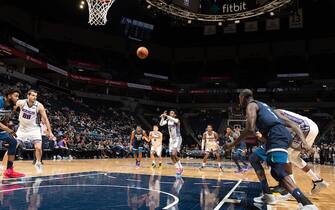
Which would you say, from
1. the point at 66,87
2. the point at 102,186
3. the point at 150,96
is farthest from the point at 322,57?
the point at 102,186

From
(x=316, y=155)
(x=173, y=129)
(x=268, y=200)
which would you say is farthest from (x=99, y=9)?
(x=316, y=155)

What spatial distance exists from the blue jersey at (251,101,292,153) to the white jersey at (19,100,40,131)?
5868mm

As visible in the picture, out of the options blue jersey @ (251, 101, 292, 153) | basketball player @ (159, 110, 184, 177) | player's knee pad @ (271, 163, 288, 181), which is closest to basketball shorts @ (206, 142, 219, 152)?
basketball player @ (159, 110, 184, 177)

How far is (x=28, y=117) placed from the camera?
8.31 meters

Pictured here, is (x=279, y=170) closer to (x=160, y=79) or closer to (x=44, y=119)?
(x=44, y=119)

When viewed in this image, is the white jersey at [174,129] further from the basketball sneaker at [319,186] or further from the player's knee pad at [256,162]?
the basketball sneaker at [319,186]

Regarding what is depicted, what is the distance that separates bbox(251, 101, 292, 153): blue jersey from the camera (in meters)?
4.70

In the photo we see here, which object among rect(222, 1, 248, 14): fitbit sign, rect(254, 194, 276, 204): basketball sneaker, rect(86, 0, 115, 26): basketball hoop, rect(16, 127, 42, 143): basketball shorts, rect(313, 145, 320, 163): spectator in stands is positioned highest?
rect(222, 1, 248, 14): fitbit sign

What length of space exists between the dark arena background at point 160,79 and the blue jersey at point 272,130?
176 cm

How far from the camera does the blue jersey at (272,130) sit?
4695mm

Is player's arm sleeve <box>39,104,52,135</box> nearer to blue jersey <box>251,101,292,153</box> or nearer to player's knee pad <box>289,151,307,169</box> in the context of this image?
blue jersey <box>251,101,292,153</box>

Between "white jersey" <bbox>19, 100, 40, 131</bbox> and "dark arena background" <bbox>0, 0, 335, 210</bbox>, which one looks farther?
"dark arena background" <bbox>0, 0, 335, 210</bbox>

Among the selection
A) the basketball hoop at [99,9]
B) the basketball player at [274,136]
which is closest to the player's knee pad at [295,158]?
the basketball player at [274,136]

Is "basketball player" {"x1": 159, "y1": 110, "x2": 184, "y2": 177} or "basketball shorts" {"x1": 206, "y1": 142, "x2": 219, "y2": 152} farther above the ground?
"basketball player" {"x1": 159, "y1": 110, "x2": 184, "y2": 177}
